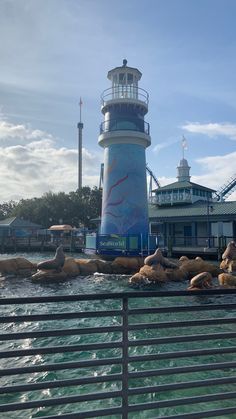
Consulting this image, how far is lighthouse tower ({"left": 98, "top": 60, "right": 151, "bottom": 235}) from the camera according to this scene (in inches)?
1113

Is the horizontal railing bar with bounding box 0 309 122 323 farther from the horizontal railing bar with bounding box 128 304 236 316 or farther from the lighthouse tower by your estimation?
the lighthouse tower

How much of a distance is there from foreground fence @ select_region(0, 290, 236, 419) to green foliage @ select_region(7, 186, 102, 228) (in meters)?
46.4

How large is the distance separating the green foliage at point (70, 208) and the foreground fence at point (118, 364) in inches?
1829

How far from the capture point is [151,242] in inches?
1038

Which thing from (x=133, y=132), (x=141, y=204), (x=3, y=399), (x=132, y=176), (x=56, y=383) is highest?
(x=133, y=132)

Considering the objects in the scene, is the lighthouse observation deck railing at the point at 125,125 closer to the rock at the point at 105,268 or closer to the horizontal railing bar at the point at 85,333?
the rock at the point at 105,268

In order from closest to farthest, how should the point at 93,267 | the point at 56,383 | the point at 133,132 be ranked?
1. the point at 56,383
2. the point at 93,267
3. the point at 133,132

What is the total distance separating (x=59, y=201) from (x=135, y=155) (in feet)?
112

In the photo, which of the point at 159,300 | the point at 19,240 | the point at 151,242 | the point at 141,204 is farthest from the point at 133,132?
the point at 19,240

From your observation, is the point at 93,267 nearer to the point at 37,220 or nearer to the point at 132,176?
the point at 132,176

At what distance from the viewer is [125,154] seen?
28.5 meters

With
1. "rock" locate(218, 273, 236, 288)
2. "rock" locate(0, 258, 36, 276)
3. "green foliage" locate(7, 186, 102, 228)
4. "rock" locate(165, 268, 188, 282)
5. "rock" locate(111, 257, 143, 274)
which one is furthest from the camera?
"green foliage" locate(7, 186, 102, 228)

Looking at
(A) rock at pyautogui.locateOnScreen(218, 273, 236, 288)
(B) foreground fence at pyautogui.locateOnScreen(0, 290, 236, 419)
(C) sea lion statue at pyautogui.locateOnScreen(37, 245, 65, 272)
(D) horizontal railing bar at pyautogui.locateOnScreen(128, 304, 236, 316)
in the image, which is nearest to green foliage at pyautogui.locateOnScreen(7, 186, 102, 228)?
(C) sea lion statue at pyautogui.locateOnScreen(37, 245, 65, 272)

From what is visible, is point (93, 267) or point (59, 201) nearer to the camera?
point (93, 267)
